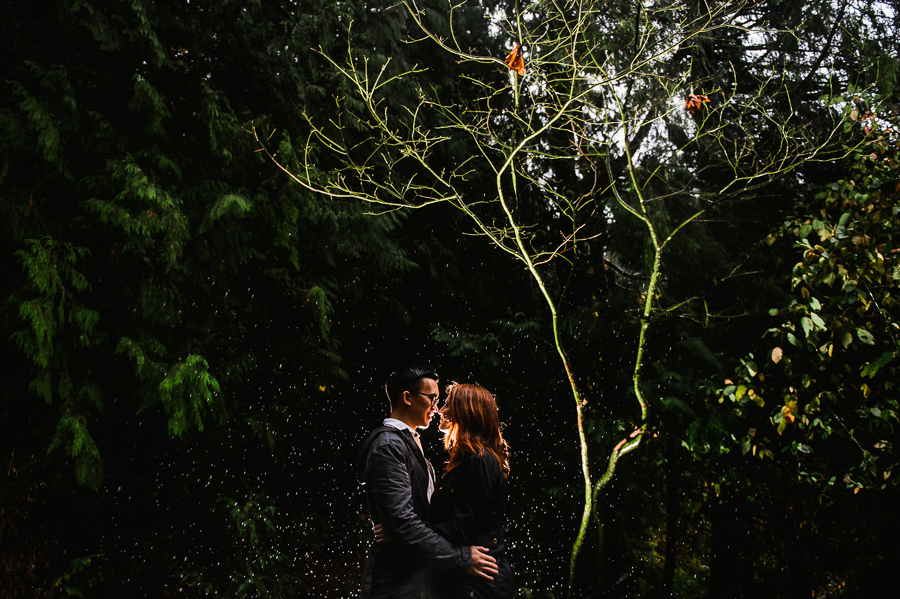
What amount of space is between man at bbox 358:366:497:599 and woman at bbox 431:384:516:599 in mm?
50

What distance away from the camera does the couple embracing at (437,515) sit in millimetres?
1891

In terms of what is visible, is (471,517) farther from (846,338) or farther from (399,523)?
(846,338)

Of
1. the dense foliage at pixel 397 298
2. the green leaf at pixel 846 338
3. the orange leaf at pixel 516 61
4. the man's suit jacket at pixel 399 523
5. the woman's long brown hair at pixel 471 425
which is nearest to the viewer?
the man's suit jacket at pixel 399 523

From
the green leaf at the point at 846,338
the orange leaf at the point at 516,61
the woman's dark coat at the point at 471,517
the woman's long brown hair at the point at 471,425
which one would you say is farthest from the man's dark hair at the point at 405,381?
the green leaf at the point at 846,338

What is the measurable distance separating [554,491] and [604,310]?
2.10 metres

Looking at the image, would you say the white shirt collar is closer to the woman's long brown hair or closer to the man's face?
the man's face

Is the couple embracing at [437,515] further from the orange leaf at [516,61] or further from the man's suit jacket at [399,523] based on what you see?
the orange leaf at [516,61]

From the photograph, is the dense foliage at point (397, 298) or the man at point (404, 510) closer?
the man at point (404, 510)

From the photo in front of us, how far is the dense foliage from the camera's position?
408cm

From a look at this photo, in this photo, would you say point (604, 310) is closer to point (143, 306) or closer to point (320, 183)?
point (320, 183)

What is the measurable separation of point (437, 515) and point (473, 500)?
165 millimetres

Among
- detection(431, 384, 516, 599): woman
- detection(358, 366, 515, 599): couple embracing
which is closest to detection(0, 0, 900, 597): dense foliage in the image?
detection(431, 384, 516, 599): woman

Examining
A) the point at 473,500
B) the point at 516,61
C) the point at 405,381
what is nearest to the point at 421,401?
the point at 405,381

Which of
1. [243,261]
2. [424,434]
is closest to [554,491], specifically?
[424,434]
